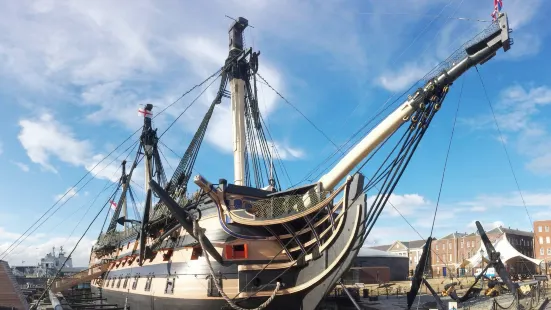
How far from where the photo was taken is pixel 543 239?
79.1 m

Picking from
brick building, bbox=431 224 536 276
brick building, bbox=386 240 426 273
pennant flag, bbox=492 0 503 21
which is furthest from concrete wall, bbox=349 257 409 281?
pennant flag, bbox=492 0 503 21

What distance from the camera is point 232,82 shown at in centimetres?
2272

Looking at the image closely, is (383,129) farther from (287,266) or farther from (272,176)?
(272,176)

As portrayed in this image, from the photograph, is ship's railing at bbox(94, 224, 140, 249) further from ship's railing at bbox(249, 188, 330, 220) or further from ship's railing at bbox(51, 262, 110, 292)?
ship's railing at bbox(249, 188, 330, 220)

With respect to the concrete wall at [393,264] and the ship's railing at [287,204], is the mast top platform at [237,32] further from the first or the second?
the concrete wall at [393,264]

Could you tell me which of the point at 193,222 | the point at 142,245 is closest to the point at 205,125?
the point at 142,245

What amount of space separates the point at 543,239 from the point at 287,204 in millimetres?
80702

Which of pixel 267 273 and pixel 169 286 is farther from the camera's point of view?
pixel 169 286

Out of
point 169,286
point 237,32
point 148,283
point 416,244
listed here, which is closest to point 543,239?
point 416,244

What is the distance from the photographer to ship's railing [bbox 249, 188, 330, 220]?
14719 mm

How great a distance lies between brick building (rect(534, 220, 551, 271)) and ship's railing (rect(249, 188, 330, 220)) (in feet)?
260

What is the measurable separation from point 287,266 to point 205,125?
34.3ft

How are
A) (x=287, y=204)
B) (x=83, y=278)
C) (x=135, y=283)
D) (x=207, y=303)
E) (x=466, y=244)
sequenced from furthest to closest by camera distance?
1. (x=466, y=244)
2. (x=83, y=278)
3. (x=135, y=283)
4. (x=207, y=303)
5. (x=287, y=204)

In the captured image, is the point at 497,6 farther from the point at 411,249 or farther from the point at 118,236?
the point at 411,249
